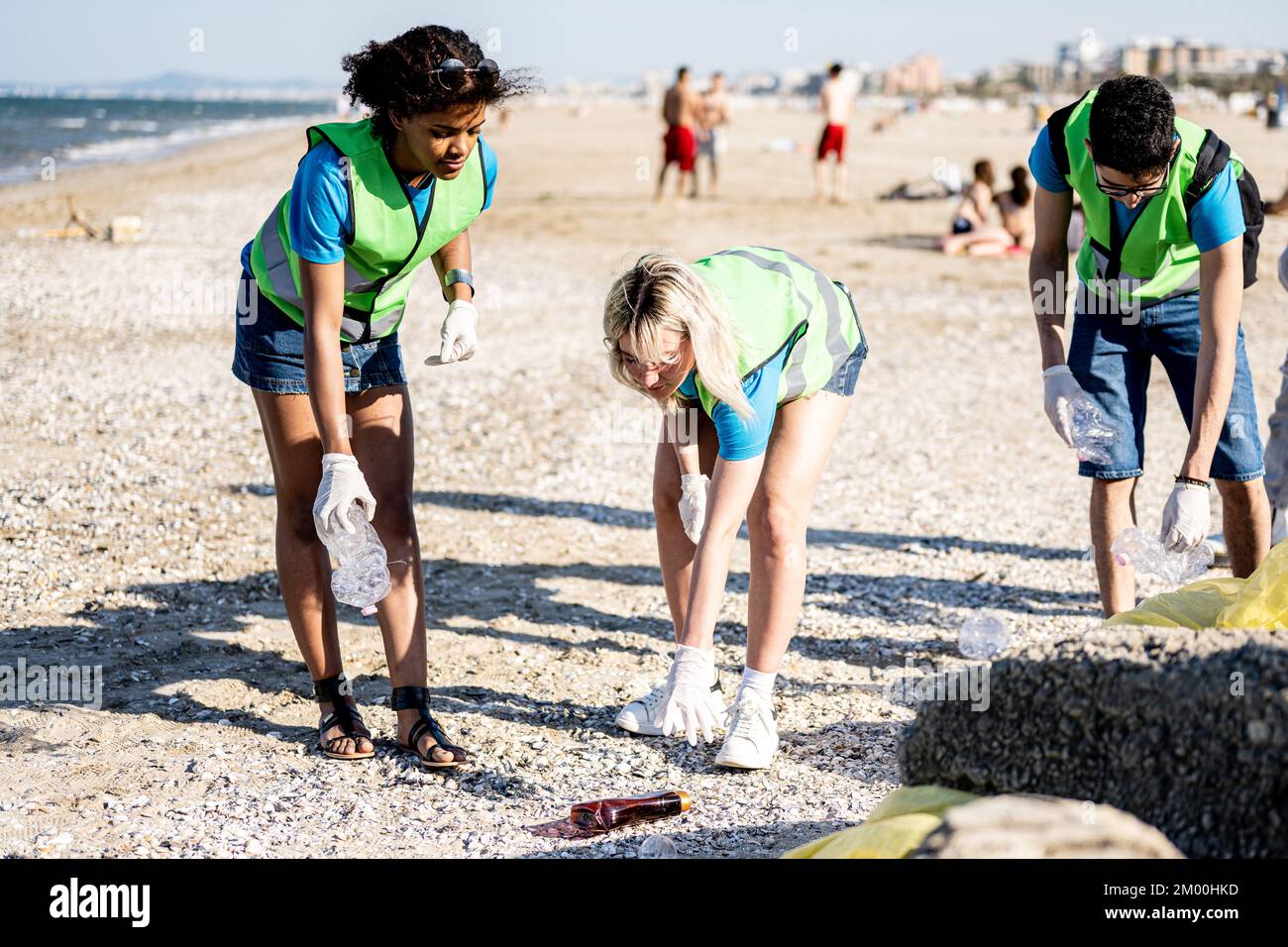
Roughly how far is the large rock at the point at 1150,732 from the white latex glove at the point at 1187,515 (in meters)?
1.16

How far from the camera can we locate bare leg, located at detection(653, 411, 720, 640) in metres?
3.88

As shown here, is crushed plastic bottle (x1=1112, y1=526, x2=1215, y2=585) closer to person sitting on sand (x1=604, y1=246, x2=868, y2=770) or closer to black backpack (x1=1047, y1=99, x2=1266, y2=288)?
black backpack (x1=1047, y1=99, x2=1266, y2=288)

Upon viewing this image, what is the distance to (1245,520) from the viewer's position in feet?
13.5

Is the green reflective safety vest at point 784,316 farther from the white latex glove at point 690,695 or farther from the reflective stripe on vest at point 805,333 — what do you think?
the white latex glove at point 690,695

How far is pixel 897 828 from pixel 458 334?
2073 millimetres

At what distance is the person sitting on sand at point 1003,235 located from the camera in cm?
1390

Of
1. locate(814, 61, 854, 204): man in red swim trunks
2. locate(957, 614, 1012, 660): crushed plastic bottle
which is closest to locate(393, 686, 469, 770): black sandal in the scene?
locate(957, 614, 1012, 660): crushed plastic bottle

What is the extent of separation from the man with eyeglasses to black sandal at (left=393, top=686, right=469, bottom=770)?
213 centimetres

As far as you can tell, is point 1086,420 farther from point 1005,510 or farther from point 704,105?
point 704,105

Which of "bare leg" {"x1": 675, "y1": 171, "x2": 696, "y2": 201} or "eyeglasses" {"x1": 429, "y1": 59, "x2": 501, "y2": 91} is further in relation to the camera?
"bare leg" {"x1": 675, "y1": 171, "x2": 696, "y2": 201}

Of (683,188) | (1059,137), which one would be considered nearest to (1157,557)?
(1059,137)

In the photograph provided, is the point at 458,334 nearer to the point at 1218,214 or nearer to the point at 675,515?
the point at 675,515
